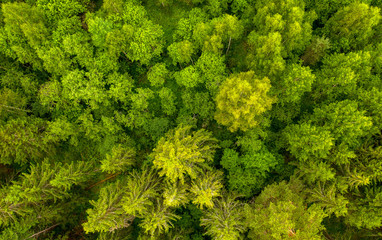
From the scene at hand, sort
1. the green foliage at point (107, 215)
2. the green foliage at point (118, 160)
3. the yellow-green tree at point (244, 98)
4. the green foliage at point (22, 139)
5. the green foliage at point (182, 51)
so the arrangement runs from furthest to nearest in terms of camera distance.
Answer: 1. the green foliage at point (182, 51)
2. the green foliage at point (22, 139)
3. the green foliage at point (118, 160)
4. the green foliage at point (107, 215)
5. the yellow-green tree at point (244, 98)

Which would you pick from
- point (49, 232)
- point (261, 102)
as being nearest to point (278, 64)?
point (261, 102)

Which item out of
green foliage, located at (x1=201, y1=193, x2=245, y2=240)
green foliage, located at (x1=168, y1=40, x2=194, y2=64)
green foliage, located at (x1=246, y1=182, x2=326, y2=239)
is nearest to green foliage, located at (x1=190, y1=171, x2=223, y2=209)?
green foliage, located at (x1=201, y1=193, x2=245, y2=240)

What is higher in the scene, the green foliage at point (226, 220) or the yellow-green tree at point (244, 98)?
the yellow-green tree at point (244, 98)

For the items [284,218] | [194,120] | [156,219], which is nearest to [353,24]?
[194,120]

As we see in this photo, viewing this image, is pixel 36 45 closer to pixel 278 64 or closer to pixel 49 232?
pixel 49 232

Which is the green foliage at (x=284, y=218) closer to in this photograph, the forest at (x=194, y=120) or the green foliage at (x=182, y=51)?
the forest at (x=194, y=120)

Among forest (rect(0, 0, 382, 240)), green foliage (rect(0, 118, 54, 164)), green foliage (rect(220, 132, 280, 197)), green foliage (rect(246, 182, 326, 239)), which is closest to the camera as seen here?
green foliage (rect(246, 182, 326, 239))

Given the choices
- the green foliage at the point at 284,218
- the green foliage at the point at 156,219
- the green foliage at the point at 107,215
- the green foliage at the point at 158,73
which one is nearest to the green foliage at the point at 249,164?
the green foliage at the point at 284,218

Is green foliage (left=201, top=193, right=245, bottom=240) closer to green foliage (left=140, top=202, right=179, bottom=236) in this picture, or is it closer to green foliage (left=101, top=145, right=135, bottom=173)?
green foliage (left=140, top=202, right=179, bottom=236)
